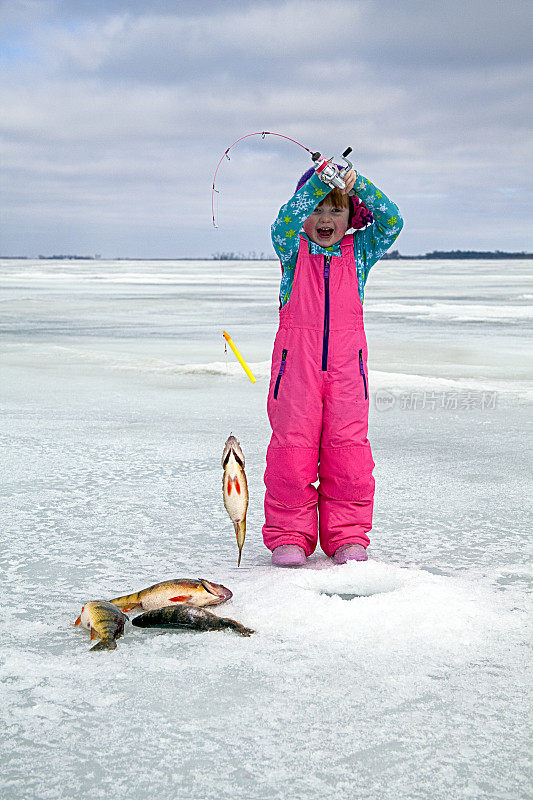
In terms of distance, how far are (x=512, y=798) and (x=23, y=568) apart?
1.98 meters

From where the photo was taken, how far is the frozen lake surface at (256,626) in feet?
6.27

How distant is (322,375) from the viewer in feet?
10.9

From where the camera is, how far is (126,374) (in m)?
8.34

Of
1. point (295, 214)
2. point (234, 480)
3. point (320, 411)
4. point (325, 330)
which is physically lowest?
point (234, 480)

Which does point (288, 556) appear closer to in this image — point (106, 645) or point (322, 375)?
point (322, 375)

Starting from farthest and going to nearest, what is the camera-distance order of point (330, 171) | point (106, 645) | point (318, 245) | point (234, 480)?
point (318, 245) → point (330, 171) → point (234, 480) → point (106, 645)

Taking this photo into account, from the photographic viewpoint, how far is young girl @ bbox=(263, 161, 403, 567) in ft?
10.9

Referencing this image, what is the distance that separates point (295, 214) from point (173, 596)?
1.46 meters

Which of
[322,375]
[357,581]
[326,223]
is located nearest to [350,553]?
[357,581]

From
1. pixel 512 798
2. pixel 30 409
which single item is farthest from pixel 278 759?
pixel 30 409

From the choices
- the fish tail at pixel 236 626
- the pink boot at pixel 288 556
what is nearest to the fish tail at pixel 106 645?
the fish tail at pixel 236 626

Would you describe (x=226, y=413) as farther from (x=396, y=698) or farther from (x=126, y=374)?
(x=396, y=698)

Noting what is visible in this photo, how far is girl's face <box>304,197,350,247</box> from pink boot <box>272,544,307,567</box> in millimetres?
1159

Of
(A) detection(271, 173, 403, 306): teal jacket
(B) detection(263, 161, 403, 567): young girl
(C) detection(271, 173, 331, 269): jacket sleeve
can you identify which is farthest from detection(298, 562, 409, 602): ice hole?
(C) detection(271, 173, 331, 269): jacket sleeve
